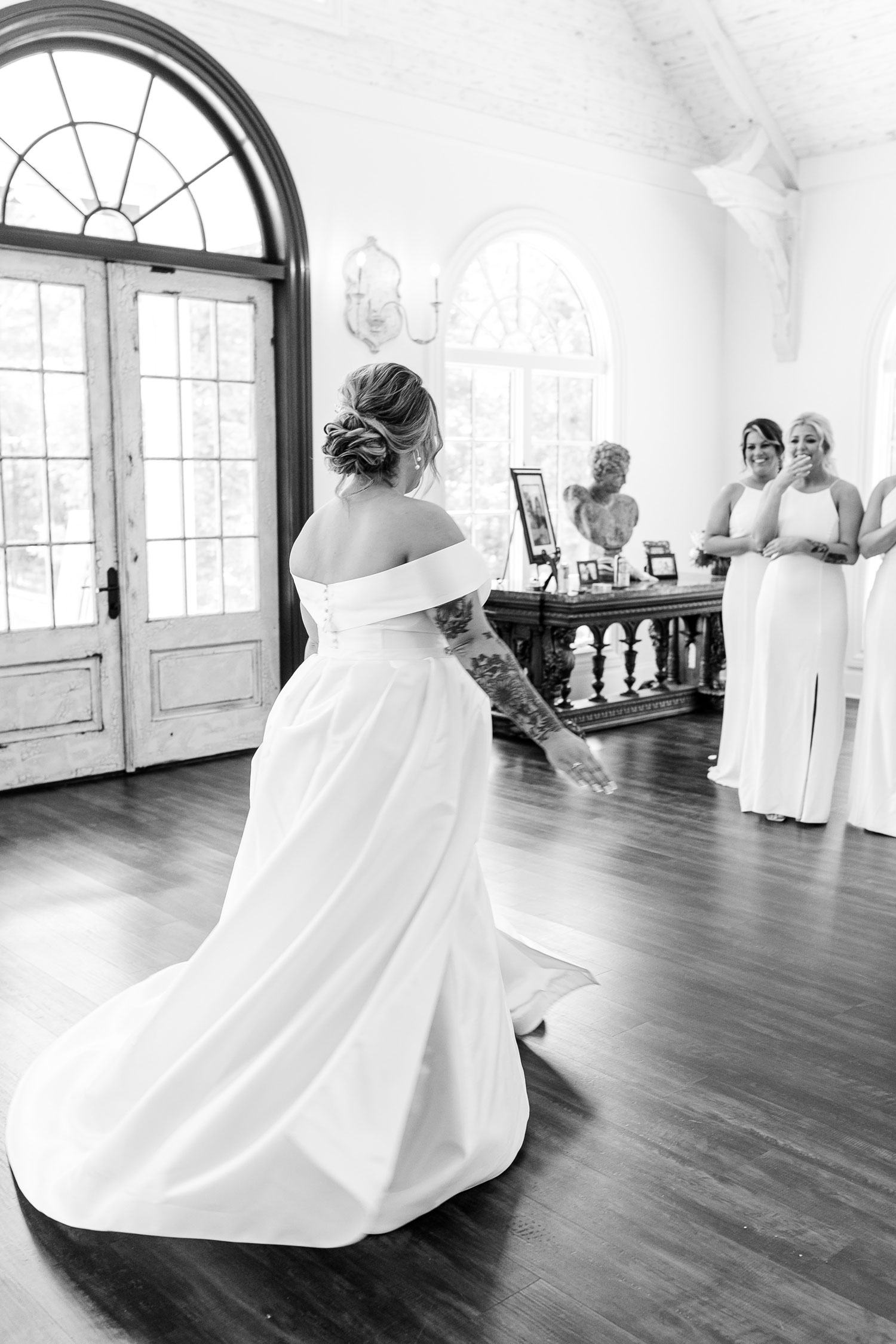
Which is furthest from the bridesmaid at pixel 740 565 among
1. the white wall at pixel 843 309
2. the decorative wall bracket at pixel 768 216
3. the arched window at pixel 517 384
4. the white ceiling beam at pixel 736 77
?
the white ceiling beam at pixel 736 77

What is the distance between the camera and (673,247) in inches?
359

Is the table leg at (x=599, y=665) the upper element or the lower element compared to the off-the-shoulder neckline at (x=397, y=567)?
lower

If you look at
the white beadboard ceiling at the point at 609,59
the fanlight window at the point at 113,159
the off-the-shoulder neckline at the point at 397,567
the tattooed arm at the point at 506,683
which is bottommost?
the tattooed arm at the point at 506,683

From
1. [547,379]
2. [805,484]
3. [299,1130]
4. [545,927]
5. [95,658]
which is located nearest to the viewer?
[299,1130]

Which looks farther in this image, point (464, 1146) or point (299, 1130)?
point (464, 1146)

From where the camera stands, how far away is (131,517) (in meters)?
6.34

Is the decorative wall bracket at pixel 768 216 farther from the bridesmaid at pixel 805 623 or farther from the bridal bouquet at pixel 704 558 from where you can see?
the bridesmaid at pixel 805 623

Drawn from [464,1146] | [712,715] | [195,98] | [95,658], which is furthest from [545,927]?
[195,98]

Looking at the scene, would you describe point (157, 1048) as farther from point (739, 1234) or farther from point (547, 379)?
point (547, 379)

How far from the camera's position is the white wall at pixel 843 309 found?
8516 mm

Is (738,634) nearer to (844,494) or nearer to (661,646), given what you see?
(844,494)

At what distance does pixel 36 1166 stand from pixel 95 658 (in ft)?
13.2

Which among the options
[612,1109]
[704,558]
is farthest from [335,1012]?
[704,558]

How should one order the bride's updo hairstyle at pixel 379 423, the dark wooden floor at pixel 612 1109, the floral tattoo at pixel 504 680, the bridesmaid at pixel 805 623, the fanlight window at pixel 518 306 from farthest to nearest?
the fanlight window at pixel 518 306 < the bridesmaid at pixel 805 623 < the floral tattoo at pixel 504 680 < the bride's updo hairstyle at pixel 379 423 < the dark wooden floor at pixel 612 1109
